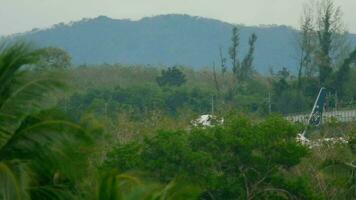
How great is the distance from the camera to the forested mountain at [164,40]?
558 feet

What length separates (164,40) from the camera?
187 m

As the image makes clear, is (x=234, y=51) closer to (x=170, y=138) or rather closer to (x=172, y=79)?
(x=172, y=79)

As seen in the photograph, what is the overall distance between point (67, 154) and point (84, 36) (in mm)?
164856

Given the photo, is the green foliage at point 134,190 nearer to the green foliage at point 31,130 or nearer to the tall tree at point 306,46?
the green foliage at point 31,130

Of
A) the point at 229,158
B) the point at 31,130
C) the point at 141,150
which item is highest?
the point at 31,130

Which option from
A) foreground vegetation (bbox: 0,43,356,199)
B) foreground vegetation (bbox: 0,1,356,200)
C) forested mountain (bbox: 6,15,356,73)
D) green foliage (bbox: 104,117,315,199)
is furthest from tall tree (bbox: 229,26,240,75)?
forested mountain (bbox: 6,15,356,73)

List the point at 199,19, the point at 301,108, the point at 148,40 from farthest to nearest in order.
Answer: the point at 199,19, the point at 148,40, the point at 301,108

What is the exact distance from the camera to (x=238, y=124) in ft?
96.9

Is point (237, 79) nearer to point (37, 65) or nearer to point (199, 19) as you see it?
point (37, 65)

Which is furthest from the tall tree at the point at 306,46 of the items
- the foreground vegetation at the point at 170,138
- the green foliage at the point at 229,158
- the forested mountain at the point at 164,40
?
the forested mountain at the point at 164,40

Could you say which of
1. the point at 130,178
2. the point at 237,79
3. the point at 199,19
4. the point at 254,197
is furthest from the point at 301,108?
the point at 199,19

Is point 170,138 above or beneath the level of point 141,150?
Answer: above

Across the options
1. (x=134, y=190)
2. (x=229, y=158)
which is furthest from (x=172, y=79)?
(x=134, y=190)

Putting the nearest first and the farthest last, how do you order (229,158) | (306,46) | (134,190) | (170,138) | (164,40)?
(134,190) < (170,138) < (229,158) < (306,46) < (164,40)
